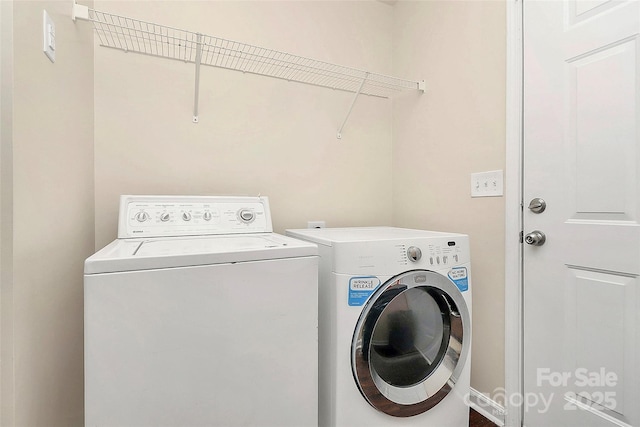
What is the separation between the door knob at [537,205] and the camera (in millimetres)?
1328

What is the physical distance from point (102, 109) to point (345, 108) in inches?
53.3

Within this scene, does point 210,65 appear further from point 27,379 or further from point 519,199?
point 519,199

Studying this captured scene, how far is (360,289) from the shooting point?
1.17m

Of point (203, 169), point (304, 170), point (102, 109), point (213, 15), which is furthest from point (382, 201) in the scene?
point (102, 109)

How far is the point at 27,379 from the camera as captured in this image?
0.82m

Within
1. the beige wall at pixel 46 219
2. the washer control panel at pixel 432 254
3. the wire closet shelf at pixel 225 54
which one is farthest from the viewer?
the wire closet shelf at pixel 225 54

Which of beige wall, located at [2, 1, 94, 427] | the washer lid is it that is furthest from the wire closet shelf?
the washer lid

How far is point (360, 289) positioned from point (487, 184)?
0.88 metres

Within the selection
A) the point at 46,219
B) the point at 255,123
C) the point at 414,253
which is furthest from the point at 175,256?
the point at 255,123

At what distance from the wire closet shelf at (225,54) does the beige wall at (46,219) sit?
0.46ft

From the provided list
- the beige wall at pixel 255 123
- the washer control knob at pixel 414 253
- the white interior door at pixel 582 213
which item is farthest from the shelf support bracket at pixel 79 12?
the white interior door at pixel 582 213

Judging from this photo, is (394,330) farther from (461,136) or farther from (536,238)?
(461,136)

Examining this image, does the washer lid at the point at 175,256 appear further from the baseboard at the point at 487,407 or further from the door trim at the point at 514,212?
the baseboard at the point at 487,407

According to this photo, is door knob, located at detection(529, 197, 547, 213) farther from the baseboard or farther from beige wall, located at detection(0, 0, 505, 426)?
the baseboard
